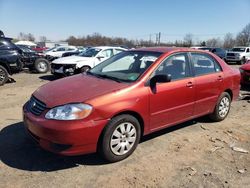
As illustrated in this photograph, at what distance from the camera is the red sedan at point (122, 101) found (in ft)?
11.8

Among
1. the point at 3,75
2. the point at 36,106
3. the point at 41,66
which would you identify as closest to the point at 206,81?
the point at 36,106

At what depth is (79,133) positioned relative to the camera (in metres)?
3.53

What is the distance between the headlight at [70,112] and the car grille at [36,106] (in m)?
0.19

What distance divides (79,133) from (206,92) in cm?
277

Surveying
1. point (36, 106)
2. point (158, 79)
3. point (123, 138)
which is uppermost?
point (158, 79)

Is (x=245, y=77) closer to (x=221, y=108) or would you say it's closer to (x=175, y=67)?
(x=221, y=108)

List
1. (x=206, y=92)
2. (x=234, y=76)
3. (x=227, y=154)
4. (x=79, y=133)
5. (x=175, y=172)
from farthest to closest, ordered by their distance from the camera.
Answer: (x=234, y=76) → (x=206, y=92) → (x=227, y=154) → (x=175, y=172) → (x=79, y=133)

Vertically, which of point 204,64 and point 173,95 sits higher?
point 204,64

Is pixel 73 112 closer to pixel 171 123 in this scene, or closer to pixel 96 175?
pixel 96 175

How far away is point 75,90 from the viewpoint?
4027mm

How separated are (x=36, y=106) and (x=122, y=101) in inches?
48.0

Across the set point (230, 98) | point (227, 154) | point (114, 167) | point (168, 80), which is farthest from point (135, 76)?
point (230, 98)

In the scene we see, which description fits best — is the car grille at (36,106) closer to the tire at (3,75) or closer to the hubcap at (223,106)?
the hubcap at (223,106)

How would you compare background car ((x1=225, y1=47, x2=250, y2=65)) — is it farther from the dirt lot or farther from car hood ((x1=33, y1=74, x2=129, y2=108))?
car hood ((x1=33, y1=74, x2=129, y2=108))
